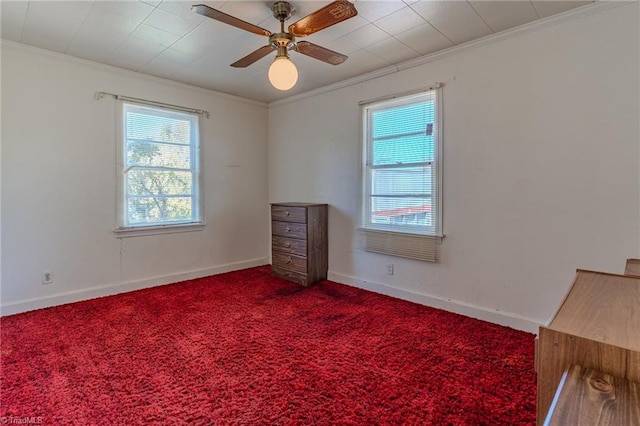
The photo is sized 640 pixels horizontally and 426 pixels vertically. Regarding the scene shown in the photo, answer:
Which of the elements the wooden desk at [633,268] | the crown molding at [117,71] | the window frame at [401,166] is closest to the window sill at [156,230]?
the crown molding at [117,71]

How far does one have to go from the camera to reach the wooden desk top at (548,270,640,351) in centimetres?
90

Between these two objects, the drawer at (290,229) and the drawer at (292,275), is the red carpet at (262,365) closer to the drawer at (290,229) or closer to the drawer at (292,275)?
the drawer at (292,275)

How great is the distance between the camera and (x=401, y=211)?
3479mm

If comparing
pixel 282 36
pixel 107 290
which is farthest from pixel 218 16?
pixel 107 290

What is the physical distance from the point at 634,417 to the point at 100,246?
162 inches

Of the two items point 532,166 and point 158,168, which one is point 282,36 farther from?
point 158,168

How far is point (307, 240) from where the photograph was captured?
12.9ft

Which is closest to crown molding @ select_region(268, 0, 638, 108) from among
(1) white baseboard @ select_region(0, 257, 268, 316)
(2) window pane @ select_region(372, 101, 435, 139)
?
(2) window pane @ select_region(372, 101, 435, 139)

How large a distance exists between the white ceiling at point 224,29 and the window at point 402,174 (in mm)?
499

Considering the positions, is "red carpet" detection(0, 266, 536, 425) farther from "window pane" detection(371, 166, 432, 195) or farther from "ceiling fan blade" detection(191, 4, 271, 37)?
"ceiling fan blade" detection(191, 4, 271, 37)

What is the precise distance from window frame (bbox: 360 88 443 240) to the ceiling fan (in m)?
1.16

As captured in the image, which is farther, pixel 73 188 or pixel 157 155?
pixel 157 155

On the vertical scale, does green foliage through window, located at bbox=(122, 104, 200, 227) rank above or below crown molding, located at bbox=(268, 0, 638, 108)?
below

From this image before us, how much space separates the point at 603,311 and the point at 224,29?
290 cm
